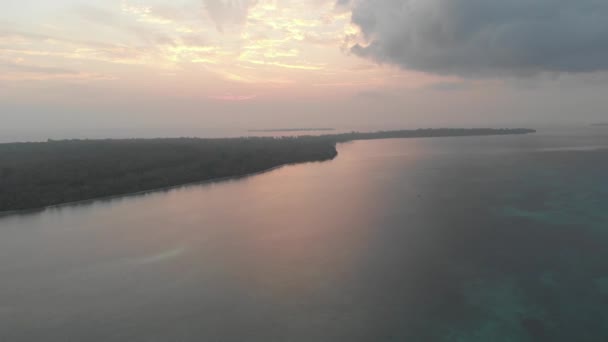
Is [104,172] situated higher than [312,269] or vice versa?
[104,172]

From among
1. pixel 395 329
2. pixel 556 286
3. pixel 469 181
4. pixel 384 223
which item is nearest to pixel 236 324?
pixel 395 329

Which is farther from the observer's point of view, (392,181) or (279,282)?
(392,181)

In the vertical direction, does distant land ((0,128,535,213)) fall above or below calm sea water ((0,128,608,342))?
above

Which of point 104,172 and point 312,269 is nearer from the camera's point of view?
point 312,269

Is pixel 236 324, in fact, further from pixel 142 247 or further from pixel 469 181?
pixel 469 181

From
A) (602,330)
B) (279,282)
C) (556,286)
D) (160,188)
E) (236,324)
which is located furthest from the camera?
(160,188)

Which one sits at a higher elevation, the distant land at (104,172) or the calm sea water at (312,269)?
the distant land at (104,172)

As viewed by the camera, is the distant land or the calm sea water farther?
the distant land

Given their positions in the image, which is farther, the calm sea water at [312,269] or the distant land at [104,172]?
the distant land at [104,172]
